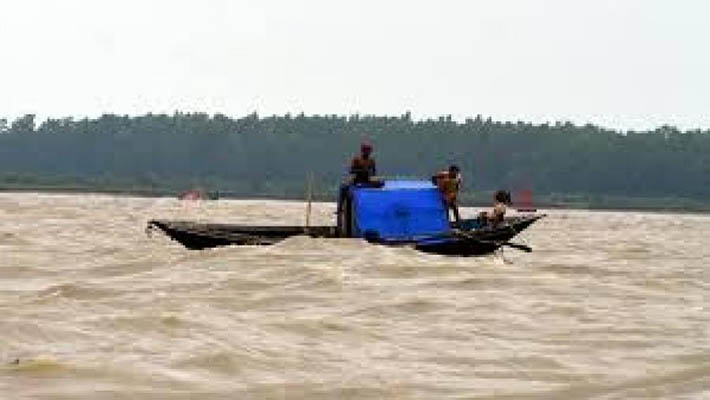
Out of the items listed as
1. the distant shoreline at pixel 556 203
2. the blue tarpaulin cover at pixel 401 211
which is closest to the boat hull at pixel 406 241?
the blue tarpaulin cover at pixel 401 211

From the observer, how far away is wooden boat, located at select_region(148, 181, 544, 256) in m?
23.6

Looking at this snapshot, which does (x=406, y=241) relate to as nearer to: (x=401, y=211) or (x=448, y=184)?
(x=401, y=211)

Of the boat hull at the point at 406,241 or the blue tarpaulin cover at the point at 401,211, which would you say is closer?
the boat hull at the point at 406,241

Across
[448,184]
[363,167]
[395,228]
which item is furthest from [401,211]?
[448,184]

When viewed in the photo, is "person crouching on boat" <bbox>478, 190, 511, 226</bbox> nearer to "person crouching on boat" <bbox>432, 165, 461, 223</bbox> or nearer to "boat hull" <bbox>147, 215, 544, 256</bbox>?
"person crouching on boat" <bbox>432, 165, 461, 223</bbox>

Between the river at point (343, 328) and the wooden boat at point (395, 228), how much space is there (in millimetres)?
1721

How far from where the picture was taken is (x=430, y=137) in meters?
170

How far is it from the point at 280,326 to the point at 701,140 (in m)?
152

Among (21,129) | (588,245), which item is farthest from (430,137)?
(588,245)

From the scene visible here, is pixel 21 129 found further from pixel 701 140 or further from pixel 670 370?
pixel 670 370

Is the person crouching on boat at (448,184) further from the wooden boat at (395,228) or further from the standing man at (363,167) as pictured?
the standing man at (363,167)

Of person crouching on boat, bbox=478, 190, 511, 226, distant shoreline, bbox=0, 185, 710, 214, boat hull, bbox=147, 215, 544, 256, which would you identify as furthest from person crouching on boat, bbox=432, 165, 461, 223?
distant shoreline, bbox=0, 185, 710, 214

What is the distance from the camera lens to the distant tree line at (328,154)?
486 feet

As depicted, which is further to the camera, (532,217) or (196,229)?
(532,217)
